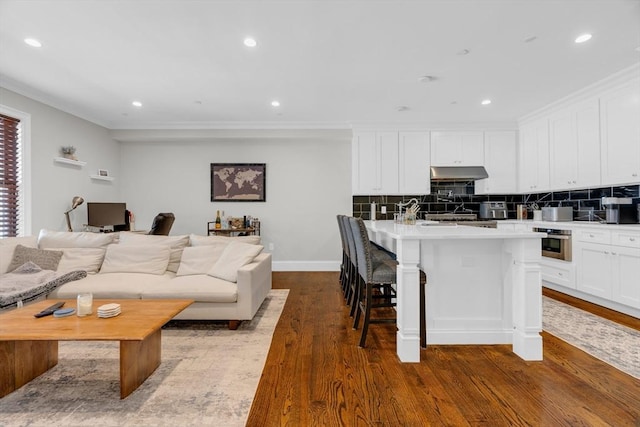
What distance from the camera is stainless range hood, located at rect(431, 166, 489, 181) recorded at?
16.7 feet

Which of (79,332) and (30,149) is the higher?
(30,149)

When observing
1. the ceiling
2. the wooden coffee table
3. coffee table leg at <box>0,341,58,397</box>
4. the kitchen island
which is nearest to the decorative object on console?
the ceiling

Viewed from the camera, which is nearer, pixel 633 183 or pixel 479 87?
pixel 633 183

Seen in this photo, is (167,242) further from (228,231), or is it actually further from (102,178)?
(102,178)

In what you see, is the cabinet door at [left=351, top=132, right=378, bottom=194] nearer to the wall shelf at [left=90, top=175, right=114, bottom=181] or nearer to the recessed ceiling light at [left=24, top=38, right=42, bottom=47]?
the recessed ceiling light at [left=24, top=38, right=42, bottom=47]

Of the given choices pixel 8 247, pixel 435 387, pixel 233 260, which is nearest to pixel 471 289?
pixel 435 387

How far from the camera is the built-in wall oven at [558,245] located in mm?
3787

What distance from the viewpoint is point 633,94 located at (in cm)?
329

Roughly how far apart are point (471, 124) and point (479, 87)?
157 cm

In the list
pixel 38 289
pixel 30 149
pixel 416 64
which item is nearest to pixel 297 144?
pixel 416 64

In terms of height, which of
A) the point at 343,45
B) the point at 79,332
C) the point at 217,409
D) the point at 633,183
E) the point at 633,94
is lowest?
the point at 217,409

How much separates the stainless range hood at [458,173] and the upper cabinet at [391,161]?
162 millimetres

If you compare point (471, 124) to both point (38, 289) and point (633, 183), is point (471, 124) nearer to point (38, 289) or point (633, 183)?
point (633, 183)

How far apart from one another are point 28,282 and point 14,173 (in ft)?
6.44
